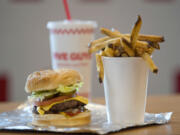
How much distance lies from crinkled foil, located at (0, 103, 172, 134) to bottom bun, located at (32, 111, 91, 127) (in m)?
0.05

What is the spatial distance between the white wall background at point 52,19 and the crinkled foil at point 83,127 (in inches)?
148

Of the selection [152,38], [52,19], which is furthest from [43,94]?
[52,19]

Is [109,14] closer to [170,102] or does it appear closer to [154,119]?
[170,102]

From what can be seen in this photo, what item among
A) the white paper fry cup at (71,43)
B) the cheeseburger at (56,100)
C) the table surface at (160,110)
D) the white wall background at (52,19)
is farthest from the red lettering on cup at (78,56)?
the white wall background at (52,19)

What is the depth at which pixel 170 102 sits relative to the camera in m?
2.84

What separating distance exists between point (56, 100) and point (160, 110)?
0.79m

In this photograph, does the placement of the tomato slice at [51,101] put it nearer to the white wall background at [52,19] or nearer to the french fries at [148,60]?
the french fries at [148,60]

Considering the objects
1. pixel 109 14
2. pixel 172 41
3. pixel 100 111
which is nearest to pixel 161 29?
pixel 172 41

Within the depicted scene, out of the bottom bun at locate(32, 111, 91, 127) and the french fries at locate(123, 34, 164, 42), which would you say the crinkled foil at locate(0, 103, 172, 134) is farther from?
the french fries at locate(123, 34, 164, 42)

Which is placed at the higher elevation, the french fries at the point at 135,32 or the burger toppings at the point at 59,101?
the french fries at the point at 135,32

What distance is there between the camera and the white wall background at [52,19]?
633 cm

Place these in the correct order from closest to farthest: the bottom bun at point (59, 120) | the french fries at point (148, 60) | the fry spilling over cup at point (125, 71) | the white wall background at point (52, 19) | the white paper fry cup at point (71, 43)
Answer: the french fries at point (148, 60), the fry spilling over cup at point (125, 71), the bottom bun at point (59, 120), the white paper fry cup at point (71, 43), the white wall background at point (52, 19)

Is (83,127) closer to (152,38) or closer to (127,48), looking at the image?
(127,48)

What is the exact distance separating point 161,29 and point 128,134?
16.5 feet
